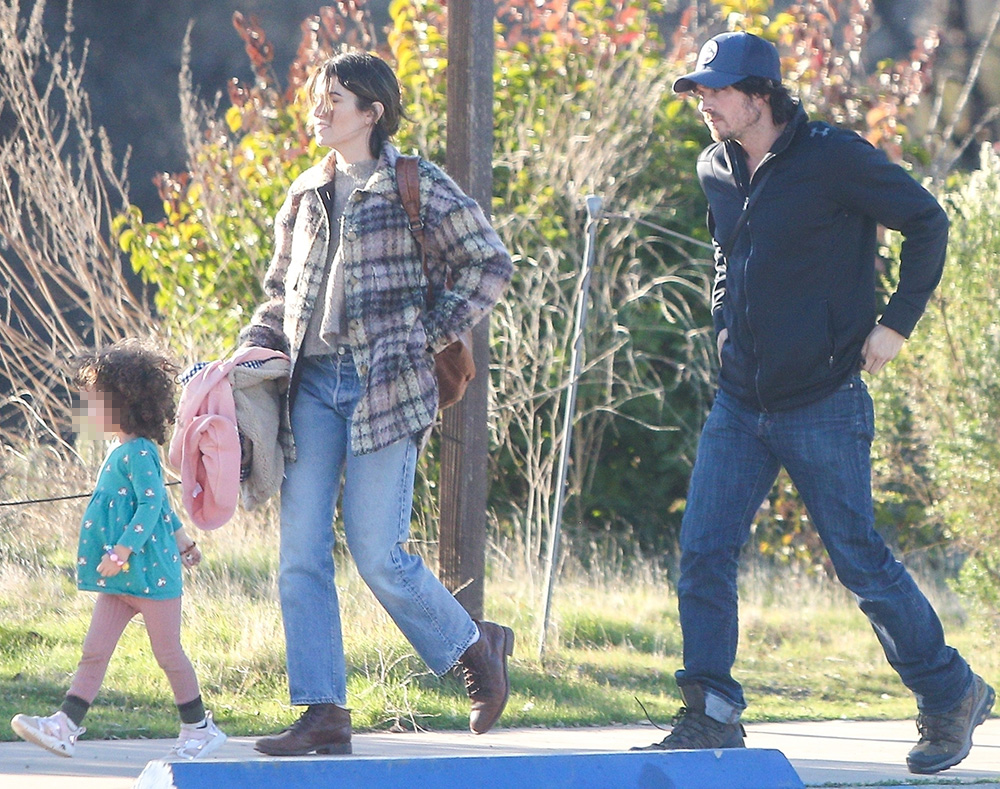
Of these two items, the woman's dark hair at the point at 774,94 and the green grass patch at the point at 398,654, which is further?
the green grass patch at the point at 398,654

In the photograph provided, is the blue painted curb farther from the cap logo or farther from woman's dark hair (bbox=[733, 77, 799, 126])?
the cap logo

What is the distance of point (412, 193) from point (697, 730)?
1.72 meters

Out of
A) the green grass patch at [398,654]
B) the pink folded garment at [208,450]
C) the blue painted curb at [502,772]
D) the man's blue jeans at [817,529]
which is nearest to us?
the blue painted curb at [502,772]

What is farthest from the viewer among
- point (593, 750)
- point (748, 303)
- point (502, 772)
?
point (593, 750)

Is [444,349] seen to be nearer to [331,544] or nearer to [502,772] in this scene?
[331,544]

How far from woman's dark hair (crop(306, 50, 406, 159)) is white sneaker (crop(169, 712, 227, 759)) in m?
1.71

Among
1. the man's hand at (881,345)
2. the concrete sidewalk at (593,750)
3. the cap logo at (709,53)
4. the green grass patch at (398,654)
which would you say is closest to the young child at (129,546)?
the concrete sidewalk at (593,750)

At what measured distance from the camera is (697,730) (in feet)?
13.8

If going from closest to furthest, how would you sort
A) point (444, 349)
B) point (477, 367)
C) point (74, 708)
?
point (74, 708) < point (444, 349) < point (477, 367)

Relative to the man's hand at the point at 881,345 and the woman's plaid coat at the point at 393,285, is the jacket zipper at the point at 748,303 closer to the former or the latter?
the man's hand at the point at 881,345

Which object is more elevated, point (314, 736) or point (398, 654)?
point (314, 736)

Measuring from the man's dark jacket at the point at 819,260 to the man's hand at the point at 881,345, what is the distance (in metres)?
0.03

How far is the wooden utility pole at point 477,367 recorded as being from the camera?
5656 millimetres

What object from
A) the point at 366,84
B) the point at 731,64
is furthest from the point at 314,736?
the point at 731,64
